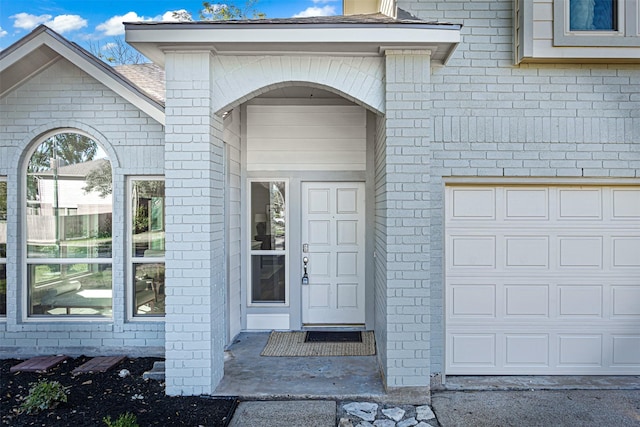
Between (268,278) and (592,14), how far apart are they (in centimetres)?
499

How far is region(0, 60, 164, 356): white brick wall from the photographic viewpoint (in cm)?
527

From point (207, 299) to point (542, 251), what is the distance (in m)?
3.52

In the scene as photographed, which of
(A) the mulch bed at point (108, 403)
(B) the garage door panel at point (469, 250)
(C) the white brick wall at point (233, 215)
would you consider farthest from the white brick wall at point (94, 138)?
(B) the garage door panel at point (469, 250)

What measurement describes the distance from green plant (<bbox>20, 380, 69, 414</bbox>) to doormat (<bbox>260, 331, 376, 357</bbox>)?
2114mm

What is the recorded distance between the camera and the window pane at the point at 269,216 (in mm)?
6289

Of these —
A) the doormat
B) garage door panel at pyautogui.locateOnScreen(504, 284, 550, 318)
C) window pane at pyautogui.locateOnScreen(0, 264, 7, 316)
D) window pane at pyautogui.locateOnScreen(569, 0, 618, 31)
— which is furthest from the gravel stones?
window pane at pyautogui.locateOnScreen(0, 264, 7, 316)

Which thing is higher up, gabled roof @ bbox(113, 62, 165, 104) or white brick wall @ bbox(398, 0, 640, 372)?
gabled roof @ bbox(113, 62, 165, 104)

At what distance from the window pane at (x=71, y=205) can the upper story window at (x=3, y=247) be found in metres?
0.31

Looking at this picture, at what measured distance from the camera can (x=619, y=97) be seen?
4500mm

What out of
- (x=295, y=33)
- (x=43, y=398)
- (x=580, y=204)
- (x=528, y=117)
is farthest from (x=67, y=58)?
(x=580, y=204)

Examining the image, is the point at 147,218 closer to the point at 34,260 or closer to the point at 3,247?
the point at 34,260

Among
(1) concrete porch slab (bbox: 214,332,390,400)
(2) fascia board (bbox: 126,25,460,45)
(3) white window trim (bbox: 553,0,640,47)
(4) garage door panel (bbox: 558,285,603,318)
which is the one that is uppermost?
(3) white window trim (bbox: 553,0,640,47)

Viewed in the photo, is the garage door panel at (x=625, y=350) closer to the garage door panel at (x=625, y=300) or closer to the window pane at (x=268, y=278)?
the garage door panel at (x=625, y=300)

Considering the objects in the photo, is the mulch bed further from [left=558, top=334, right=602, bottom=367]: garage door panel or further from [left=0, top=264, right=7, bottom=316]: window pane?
[left=558, top=334, right=602, bottom=367]: garage door panel
